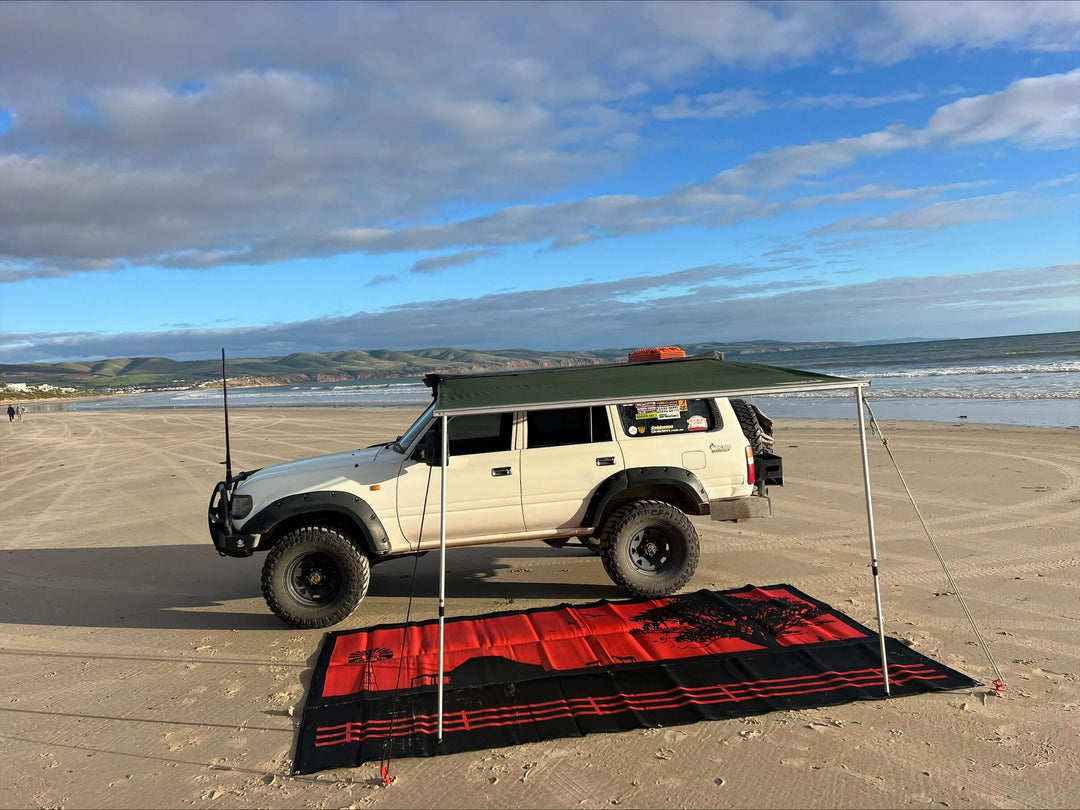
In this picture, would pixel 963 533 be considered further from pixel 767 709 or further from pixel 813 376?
pixel 767 709

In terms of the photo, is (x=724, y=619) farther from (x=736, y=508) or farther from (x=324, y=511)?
(x=324, y=511)

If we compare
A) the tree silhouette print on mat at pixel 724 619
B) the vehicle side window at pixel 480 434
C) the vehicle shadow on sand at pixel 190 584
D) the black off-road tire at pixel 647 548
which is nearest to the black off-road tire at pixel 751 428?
the black off-road tire at pixel 647 548

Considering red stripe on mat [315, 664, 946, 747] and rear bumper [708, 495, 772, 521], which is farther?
rear bumper [708, 495, 772, 521]

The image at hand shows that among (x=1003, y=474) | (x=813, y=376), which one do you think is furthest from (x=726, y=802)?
(x=1003, y=474)

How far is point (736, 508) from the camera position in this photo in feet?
21.5

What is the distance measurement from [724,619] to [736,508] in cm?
114

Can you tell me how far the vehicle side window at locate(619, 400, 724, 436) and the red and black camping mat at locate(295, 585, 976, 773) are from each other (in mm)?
1605

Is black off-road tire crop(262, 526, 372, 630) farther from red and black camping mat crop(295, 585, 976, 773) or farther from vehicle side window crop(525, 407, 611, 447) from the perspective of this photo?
vehicle side window crop(525, 407, 611, 447)

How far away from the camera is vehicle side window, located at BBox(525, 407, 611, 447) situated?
6.52 m

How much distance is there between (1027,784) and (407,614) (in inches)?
183

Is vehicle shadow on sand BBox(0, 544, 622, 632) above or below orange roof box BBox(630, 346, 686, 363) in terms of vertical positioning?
below

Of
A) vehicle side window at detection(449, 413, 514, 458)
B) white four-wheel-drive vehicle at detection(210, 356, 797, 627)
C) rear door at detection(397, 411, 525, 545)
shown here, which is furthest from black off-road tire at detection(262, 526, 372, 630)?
vehicle side window at detection(449, 413, 514, 458)

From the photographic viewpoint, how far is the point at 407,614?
20.9ft

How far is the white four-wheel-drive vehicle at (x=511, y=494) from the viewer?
19.9ft
